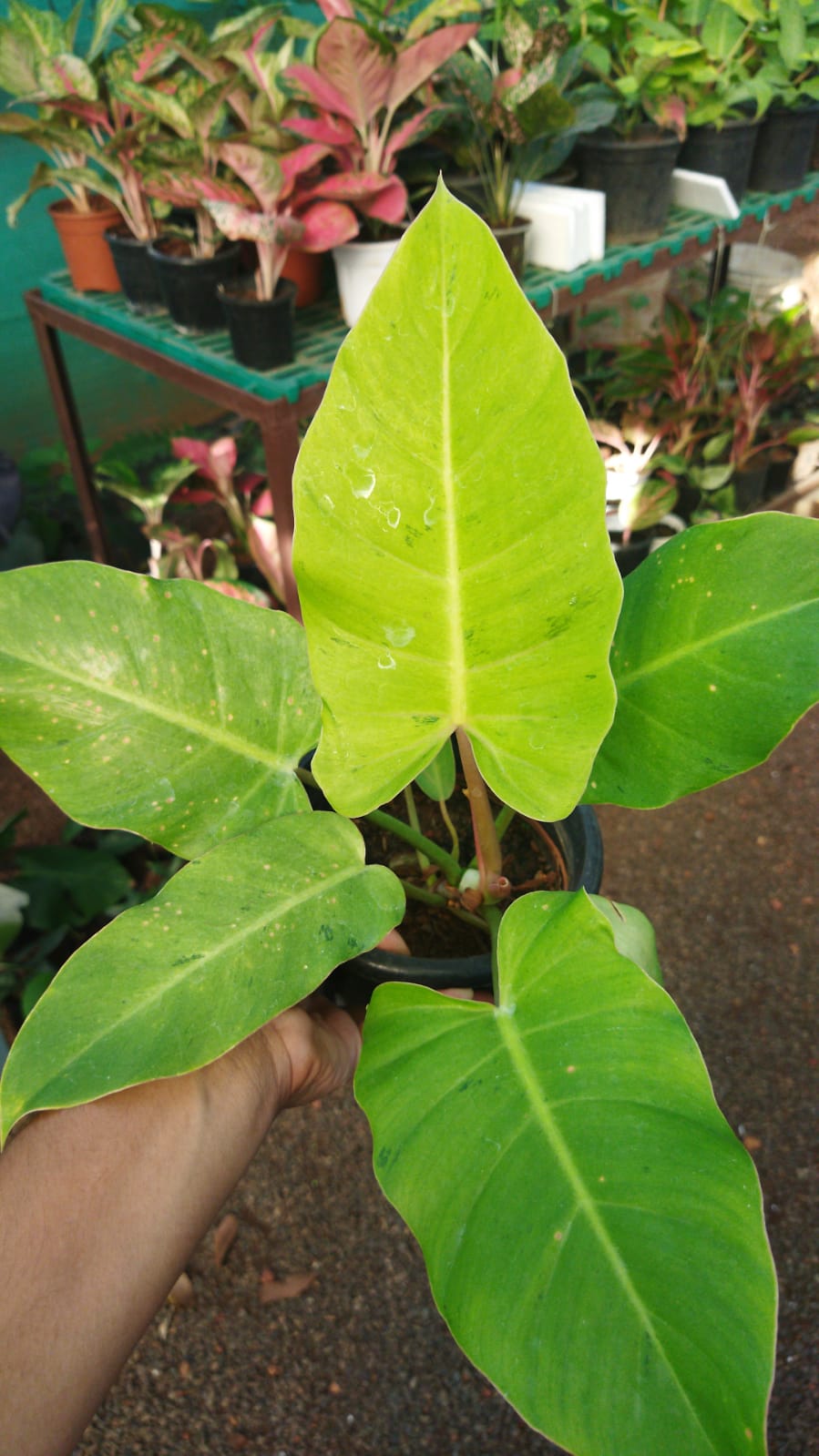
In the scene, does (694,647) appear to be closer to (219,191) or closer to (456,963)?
(456,963)

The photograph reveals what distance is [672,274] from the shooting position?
282 centimetres

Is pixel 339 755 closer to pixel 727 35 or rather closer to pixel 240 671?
pixel 240 671

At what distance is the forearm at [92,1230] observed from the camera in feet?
2.02

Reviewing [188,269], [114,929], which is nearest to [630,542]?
[188,269]

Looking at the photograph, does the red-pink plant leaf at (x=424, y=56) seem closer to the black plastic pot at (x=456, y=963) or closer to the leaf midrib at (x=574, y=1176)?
the black plastic pot at (x=456, y=963)

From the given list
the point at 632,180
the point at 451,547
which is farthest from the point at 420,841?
the point at 632,180

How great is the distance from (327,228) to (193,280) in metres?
0.30

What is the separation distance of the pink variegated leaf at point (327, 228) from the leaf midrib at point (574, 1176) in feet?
3.72

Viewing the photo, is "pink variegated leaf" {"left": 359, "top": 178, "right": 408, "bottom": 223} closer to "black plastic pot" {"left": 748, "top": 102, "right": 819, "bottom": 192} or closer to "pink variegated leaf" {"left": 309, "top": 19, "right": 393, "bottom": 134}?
"pink variegated leaf" {"left": 309, "top": 19, "right": 393, "bottom": 134}

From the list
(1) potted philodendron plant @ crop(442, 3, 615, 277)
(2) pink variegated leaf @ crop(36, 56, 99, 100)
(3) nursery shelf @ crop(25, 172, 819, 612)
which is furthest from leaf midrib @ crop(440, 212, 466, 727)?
(2) pink variegated leaf @ crop(36, 56, 99, 100)

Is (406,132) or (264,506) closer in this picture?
(406,132)

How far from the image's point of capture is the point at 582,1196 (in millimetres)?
560

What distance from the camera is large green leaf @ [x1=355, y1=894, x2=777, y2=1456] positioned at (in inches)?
19.8

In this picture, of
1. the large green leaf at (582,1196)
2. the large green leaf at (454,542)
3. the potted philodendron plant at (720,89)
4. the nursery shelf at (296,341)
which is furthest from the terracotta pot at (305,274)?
the large green leaf at (582,1196)
